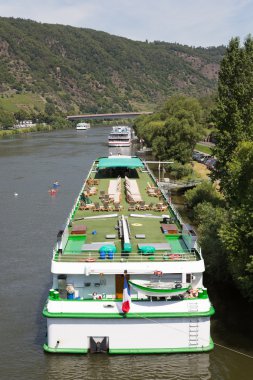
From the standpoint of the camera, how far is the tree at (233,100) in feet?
133

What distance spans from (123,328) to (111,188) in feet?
58.6

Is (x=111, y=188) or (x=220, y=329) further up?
(x=111, y=188)

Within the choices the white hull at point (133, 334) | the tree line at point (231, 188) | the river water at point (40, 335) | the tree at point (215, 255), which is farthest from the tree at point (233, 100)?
the white hull at point (133, 334)

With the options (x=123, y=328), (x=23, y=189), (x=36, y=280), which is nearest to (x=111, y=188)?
(x=36, y=280)

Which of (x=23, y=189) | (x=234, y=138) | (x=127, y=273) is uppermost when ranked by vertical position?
(x=234, y=138)

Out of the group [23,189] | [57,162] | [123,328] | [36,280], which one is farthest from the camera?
[57,162]

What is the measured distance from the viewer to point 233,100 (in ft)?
133

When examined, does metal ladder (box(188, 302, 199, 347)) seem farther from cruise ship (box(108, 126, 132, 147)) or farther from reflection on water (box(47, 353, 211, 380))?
cruise ship (box(108, 126, 132, 147))

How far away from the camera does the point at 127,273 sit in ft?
72.9

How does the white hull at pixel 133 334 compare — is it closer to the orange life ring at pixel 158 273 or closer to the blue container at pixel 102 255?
the orange life ring at pixel 158 273

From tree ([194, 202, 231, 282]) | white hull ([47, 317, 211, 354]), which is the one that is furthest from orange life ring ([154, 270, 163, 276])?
tree ([194, 202, 231, 282])

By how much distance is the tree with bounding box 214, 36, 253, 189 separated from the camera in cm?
4050

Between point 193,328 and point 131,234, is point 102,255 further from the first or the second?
point 193,328

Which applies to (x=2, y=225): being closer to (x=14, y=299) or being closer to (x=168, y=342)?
(x=14, y=299)
